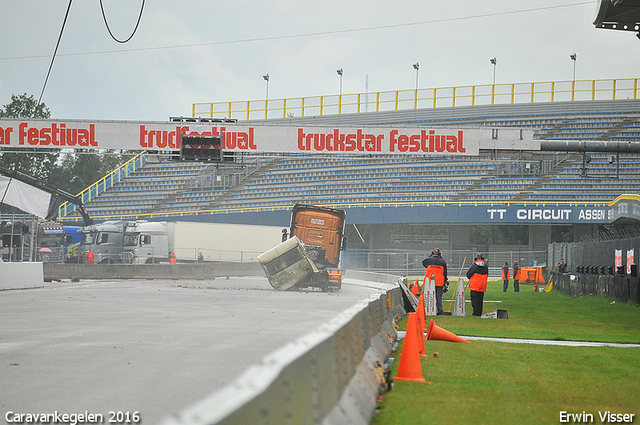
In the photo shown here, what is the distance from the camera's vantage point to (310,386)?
4.38m

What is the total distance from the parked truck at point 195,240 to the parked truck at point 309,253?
463 inches

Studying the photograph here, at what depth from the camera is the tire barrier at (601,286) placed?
891 inches

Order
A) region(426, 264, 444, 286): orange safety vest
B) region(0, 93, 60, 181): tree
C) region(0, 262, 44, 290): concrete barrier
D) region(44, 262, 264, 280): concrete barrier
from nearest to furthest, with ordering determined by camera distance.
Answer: region(426, 264, 444, 286): orange safety vest
region(0, 262, 44, 290): concrete barrier
region(44, 262, 264, 280): concrete barrier
region(0, 93, 60, 181): tree

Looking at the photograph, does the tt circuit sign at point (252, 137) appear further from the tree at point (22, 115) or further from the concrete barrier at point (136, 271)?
the tree at point (22, 115)

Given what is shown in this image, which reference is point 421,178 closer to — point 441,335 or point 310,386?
point 441,335

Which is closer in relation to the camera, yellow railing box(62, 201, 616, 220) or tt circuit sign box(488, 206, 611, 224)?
tt circuit sign box(488, 206, 611, 224)

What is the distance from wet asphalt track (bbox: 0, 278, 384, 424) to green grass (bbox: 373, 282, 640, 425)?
2143 millimetres

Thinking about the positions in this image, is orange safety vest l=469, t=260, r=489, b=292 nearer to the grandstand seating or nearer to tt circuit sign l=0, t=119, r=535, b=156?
tt circuit sign l=0, t=119, r=535, b=156

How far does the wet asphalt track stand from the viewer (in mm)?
7086

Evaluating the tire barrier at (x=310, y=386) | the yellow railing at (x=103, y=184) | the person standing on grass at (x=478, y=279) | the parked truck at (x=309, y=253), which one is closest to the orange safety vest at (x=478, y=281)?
the person standing on grass at (x=478, y=279)

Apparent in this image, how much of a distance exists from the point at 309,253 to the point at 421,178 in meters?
22.4

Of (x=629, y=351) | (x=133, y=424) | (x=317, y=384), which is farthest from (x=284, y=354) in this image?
(x=629, y=351)

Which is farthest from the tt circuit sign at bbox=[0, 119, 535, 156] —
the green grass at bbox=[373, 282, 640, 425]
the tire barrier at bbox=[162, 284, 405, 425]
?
the tire barrier at bbox=[162, 284, 405, 425]

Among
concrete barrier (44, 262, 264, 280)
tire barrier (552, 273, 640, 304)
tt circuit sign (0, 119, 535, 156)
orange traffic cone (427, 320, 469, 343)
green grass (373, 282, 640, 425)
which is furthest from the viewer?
concrete barrier (44, 262, 264, 280)
